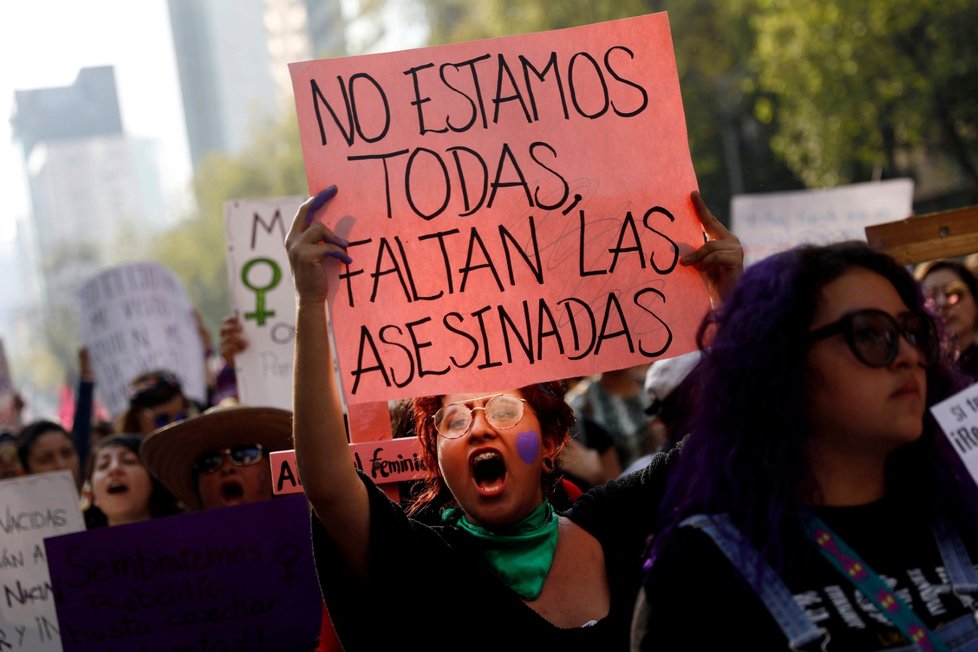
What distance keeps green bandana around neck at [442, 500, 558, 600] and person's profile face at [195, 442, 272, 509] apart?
1.62 m

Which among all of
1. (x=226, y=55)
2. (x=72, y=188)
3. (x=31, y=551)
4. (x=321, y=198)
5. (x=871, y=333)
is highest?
(x=226, y=55)

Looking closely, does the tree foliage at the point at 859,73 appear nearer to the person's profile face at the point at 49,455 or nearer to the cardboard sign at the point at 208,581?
the person's profile face at the point at 49,455

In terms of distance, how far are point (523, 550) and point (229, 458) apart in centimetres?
186

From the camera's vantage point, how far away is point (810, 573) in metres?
2.08

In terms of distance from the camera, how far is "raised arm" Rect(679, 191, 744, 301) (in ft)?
9.96

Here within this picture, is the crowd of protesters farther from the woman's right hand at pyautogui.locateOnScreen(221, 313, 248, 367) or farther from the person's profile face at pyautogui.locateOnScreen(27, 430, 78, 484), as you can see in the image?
the person's profile face at pyautogui.locateOnScreen(27, 430, 78, 484)

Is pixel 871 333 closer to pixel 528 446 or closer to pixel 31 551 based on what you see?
pixel 528 446

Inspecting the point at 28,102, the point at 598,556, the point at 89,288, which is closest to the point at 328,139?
the point at 598,556

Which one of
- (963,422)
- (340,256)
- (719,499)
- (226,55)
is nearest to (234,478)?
(340,256)

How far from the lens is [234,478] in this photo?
4445 millimetres

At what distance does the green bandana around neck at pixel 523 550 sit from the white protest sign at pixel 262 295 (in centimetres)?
280

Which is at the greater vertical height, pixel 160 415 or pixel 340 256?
pixel 340 256

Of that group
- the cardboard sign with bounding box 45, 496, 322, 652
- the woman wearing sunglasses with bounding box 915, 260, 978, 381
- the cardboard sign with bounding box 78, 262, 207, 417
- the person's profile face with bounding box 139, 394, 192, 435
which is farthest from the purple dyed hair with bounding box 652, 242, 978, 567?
the cardboard sign with bounding box 78, 262, 207, 417

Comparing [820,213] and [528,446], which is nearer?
[528,446]
